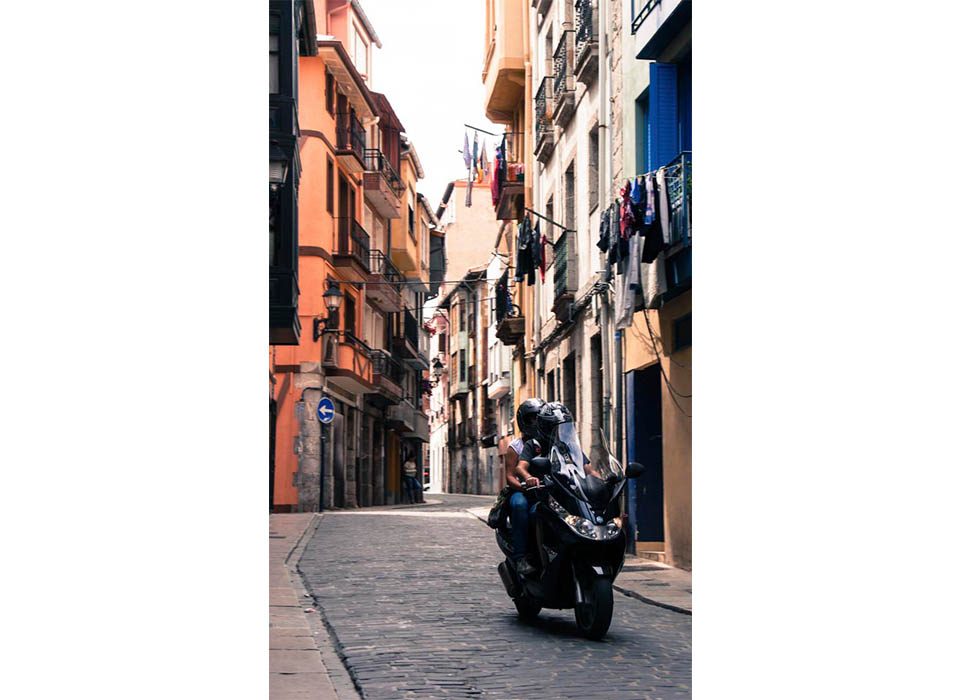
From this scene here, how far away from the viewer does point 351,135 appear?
3300 centimetres

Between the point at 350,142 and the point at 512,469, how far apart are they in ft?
81.0

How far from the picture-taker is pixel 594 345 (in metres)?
19.4

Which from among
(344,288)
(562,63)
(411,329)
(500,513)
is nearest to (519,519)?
(500,513)

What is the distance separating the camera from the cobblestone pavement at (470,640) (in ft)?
22.0

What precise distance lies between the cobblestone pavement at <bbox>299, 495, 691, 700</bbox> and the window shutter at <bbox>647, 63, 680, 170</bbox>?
13.6 ft

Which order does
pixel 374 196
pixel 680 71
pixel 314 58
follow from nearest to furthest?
pixel 680 71, pixel 314 58, pixel 374 196

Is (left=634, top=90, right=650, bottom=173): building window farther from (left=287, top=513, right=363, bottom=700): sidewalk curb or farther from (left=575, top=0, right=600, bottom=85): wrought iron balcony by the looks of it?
(left=287, top=513, right=363, bottom=700): sidewalk curb

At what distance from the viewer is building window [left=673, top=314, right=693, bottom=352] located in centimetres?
1370

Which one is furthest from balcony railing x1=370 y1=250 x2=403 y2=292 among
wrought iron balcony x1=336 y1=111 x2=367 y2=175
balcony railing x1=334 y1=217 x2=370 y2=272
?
wrought iron balcony x1=336 y1=111 x2=367 y2=175
